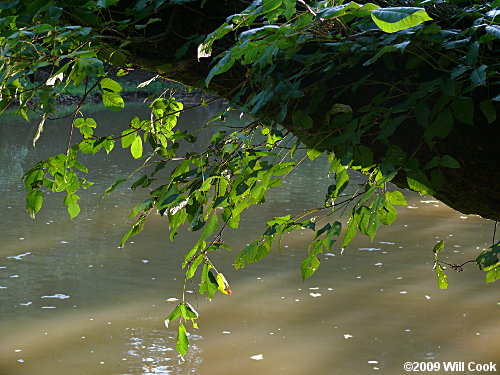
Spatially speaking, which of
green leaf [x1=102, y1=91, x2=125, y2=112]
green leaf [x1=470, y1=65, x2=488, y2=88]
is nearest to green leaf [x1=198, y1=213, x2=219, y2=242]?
green leaf [x1=102, y1=91, x2=125, y2=112]

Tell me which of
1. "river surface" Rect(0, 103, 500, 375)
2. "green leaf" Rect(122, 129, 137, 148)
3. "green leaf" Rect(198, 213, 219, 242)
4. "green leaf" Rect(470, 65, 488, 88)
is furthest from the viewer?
"river surface" Rect(0, 103, 500, 375)

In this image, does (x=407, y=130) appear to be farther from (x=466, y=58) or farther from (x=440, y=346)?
(x=440, y=346)

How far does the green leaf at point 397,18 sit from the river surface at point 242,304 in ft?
9.62

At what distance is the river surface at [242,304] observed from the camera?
529 centimetres

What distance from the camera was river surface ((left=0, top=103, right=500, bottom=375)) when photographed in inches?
208

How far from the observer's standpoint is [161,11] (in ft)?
5.51

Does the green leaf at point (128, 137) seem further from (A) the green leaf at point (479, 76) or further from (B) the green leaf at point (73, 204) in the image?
(A) the green leaf at point (479, 76)

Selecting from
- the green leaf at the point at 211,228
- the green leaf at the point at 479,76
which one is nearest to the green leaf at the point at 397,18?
the green leaf at the point at 479,76

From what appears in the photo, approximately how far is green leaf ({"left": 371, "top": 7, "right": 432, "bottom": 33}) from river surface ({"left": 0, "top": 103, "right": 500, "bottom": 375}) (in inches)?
115

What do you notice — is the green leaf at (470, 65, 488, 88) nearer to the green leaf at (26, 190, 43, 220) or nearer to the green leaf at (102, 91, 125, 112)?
the green leaf at (102, 91, 125, 112)

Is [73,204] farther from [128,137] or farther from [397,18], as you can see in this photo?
[397,18]

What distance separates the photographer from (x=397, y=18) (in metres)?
1.03

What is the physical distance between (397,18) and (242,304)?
5.51 meters

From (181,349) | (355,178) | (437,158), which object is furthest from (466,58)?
(355,178)
